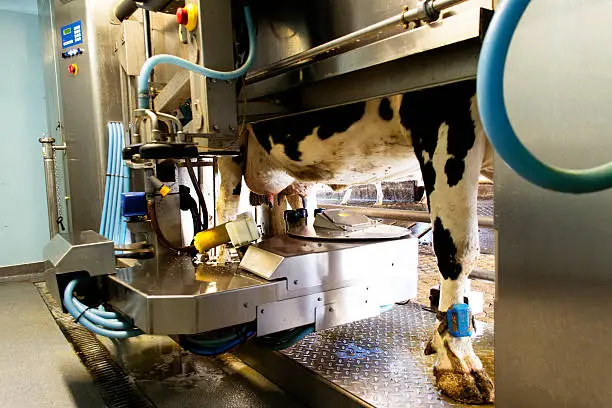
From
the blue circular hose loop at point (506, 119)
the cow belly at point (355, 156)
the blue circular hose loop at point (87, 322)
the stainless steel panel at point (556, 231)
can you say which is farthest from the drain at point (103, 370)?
the blue circular hose loop at point (506, 119)

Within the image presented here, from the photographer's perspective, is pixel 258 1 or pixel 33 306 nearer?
pixel 258 1

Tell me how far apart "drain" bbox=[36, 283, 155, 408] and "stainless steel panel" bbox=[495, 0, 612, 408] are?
170cm

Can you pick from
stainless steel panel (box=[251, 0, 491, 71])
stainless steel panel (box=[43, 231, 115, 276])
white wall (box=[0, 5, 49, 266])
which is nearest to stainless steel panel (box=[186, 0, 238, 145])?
stainless steel panel (box=[251, 0, 491, 71])

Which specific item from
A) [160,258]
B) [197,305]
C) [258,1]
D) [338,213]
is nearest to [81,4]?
[258,1]

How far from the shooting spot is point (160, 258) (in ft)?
7.45

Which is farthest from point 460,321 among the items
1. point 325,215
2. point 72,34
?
point 72,34

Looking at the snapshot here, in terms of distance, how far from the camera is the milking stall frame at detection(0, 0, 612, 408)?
2.47ft

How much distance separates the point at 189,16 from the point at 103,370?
1.89 meters

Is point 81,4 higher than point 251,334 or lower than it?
higher

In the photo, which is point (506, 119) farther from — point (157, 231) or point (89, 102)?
point (89, 102)

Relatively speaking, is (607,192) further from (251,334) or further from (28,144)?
(28,144)

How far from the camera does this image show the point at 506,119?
0.53 meters

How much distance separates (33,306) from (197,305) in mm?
2863

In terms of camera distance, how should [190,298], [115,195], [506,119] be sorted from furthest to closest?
[115,195], [190,298], [506,119]
